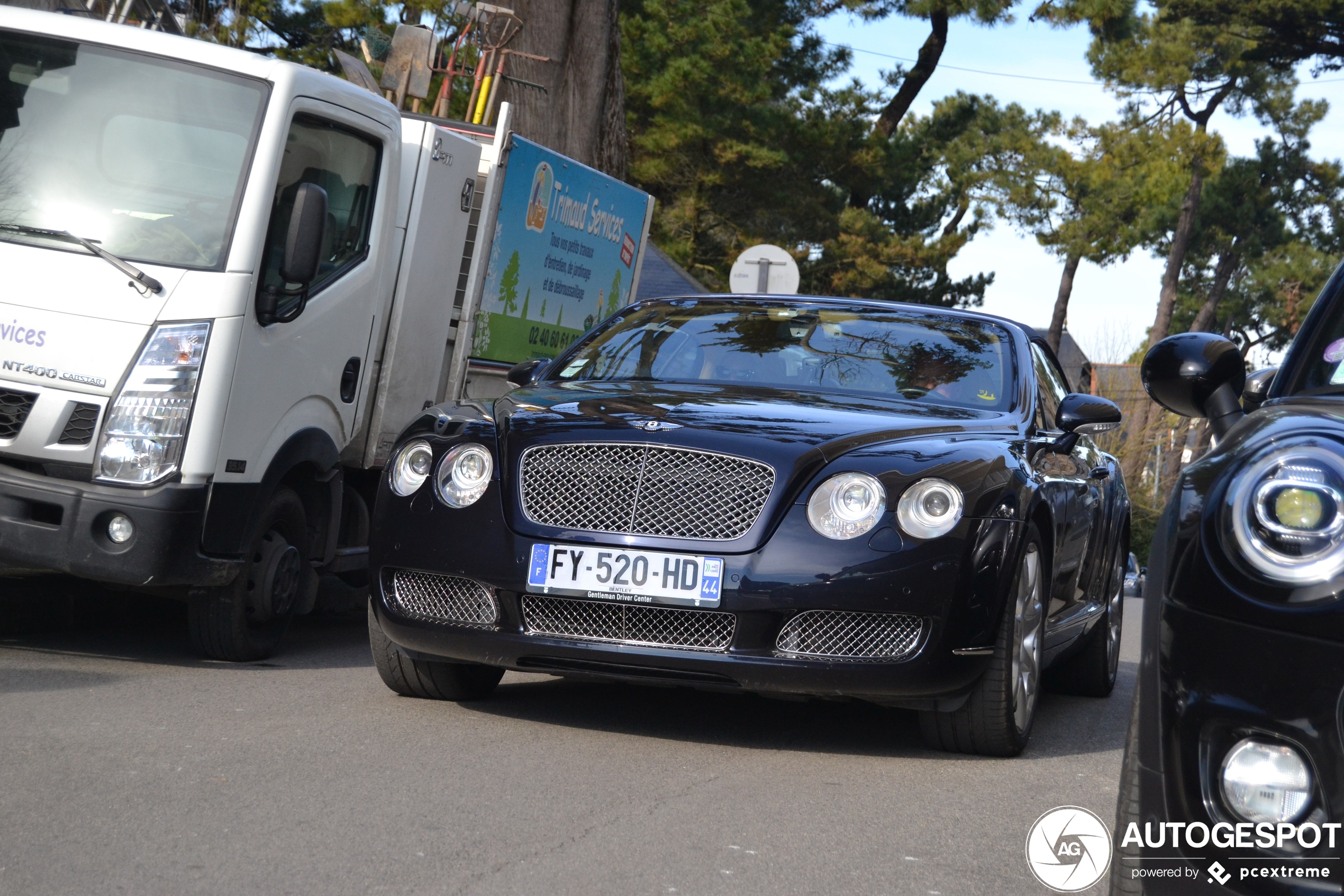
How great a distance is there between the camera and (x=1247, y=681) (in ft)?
8.09

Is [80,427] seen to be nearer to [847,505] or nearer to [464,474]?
[464,474]

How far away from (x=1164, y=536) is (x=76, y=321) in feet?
13.5

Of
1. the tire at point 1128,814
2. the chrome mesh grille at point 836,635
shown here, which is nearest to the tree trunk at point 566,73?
the chrome mesh grille at point 836,635

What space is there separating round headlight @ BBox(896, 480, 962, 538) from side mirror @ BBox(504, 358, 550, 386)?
1.87m

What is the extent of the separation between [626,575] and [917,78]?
3371 cm

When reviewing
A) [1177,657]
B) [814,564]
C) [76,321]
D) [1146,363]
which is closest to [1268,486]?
[1177,657]

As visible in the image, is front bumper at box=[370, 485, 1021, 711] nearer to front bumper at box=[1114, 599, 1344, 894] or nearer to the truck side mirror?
the truck side mirror

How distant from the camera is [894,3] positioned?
34781mm

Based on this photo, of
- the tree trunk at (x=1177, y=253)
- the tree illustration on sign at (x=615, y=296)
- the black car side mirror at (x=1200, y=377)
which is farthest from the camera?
the tree trunk at (x=1177, y=253)

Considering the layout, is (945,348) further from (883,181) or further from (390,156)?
(883,181)

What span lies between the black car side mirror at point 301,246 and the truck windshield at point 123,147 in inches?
9.1

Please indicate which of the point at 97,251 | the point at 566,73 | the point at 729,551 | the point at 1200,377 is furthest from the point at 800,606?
the point at 566,73

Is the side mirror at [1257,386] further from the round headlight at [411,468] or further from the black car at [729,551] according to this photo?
the round headlight at [411,468]

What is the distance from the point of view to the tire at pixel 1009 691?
487 centimetres
